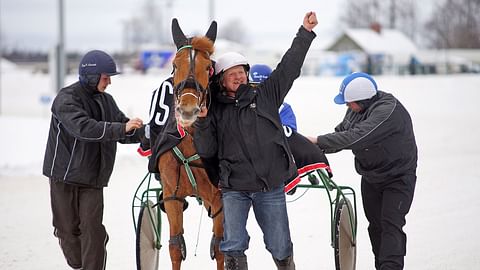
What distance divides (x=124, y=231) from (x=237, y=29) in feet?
395

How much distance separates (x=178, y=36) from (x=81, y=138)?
1.25 metres

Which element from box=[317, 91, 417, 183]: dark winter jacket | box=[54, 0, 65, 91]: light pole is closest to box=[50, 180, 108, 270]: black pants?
box=[317, 91, 417, 183]: dark winter jacket

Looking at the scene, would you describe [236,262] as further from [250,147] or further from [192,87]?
[192,87]

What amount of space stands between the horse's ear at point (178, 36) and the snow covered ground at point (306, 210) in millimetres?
2043

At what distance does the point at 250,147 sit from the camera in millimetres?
5020

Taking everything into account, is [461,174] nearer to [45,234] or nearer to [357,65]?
[45,234]

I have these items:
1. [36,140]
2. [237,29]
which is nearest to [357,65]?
[36,140]

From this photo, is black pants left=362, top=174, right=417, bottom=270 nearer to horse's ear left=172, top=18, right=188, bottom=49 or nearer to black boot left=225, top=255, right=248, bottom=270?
black boot left=225, top=255, right=248, bottom=270

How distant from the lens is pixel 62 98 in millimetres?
6027

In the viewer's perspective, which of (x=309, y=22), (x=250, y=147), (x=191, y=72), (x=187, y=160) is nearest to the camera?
(x=191, y=72)

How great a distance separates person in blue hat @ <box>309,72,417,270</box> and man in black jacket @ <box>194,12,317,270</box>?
87 centimetres

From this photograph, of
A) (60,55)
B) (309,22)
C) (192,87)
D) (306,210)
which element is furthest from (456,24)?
(192,87)

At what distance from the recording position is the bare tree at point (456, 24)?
72.5 metres

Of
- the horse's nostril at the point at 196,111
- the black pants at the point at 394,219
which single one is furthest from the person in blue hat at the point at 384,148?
the horse's nostril at the point at 196,111
